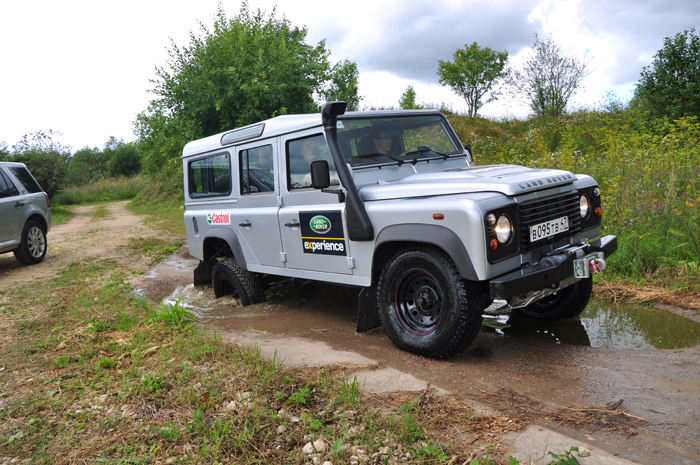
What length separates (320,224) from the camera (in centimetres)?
436

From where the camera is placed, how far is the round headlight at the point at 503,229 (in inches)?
128

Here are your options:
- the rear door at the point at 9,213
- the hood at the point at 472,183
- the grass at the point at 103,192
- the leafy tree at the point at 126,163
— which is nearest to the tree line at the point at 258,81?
the rear door at the point at 9,213

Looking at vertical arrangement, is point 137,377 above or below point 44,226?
below

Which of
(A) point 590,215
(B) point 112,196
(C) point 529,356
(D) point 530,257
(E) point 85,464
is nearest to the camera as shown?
(E) point 85,464

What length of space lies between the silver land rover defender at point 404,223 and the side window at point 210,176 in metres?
0.03

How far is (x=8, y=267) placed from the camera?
9.20 meters

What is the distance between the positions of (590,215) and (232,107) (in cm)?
841

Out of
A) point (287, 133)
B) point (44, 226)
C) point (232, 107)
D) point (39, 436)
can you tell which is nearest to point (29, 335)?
point (39, 436)

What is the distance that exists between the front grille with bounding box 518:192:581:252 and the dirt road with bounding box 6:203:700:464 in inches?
37.1

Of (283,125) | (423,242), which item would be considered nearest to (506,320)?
(423,242)

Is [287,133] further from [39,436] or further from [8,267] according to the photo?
[8,267]

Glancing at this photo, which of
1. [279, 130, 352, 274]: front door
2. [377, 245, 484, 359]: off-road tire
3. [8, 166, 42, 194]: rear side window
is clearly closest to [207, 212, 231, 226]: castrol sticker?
[279, 130, 352, 274]: front door

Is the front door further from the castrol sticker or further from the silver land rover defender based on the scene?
the castrol sticker

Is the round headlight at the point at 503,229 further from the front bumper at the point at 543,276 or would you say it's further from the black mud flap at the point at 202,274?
the black mud flap at the point at 202,274
